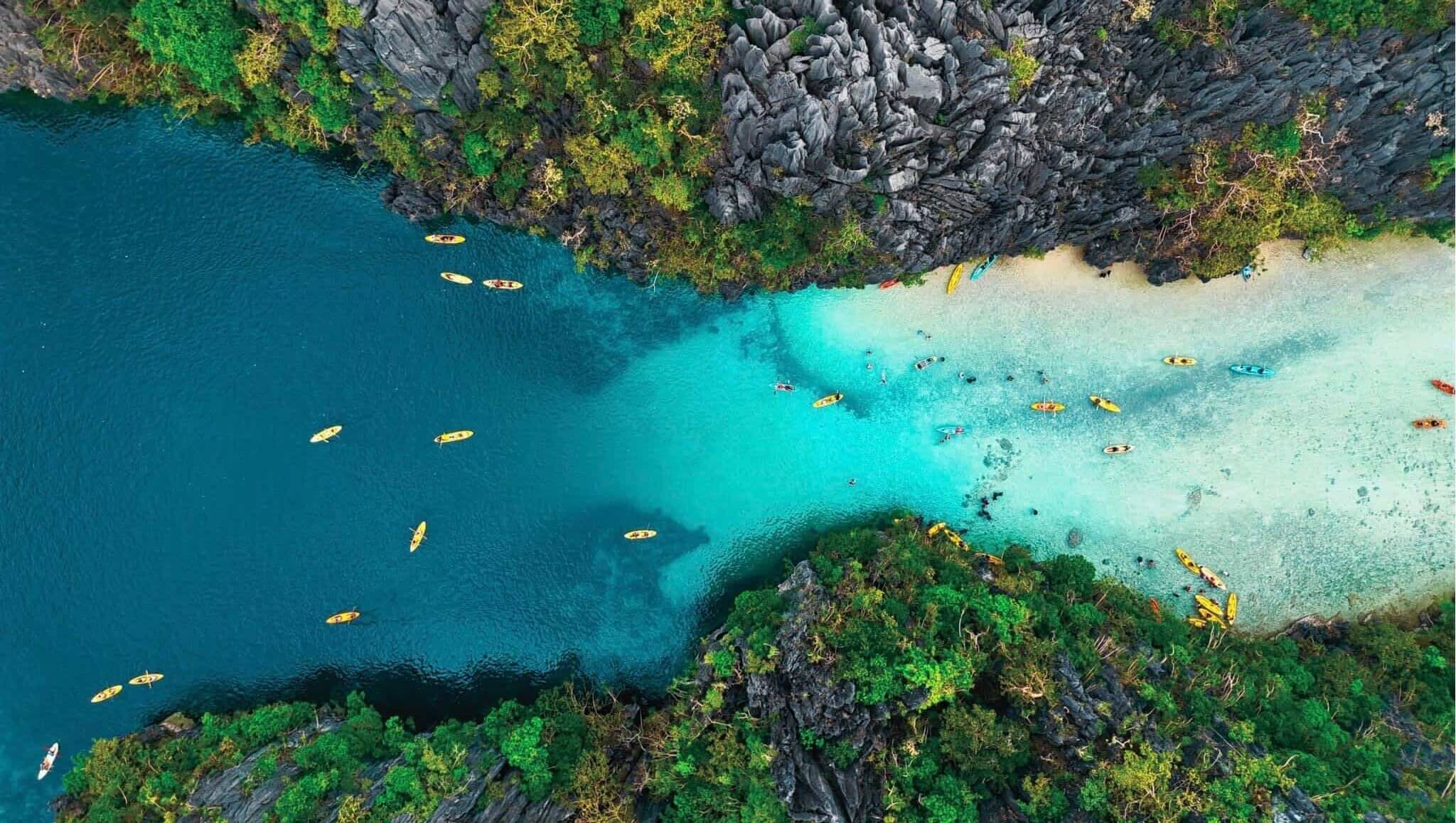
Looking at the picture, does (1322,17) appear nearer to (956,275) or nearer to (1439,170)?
(1439,170)

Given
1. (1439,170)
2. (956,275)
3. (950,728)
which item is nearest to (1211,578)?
(950,728)

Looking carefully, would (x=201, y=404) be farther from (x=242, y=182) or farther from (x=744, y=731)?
(x=744, y=731)

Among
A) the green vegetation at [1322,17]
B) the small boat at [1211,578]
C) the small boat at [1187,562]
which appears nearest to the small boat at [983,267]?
the green vegetation at [1322,17]

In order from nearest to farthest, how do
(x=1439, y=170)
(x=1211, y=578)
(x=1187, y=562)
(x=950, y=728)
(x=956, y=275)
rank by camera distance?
(x=950, y=728) < (x=1439, y=170) < (x=1211, y=578) < (x=1187, y=562) < (x=956, y=275)

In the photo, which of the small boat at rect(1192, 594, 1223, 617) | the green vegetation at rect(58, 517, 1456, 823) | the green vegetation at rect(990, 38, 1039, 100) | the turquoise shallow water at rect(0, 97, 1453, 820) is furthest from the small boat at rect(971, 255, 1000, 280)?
the small boat at rect(1192, 594, 1223, 617)

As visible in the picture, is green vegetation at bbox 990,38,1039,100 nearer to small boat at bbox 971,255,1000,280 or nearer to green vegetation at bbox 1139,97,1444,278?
green vegetation at bbox 1139,97,1444,278
